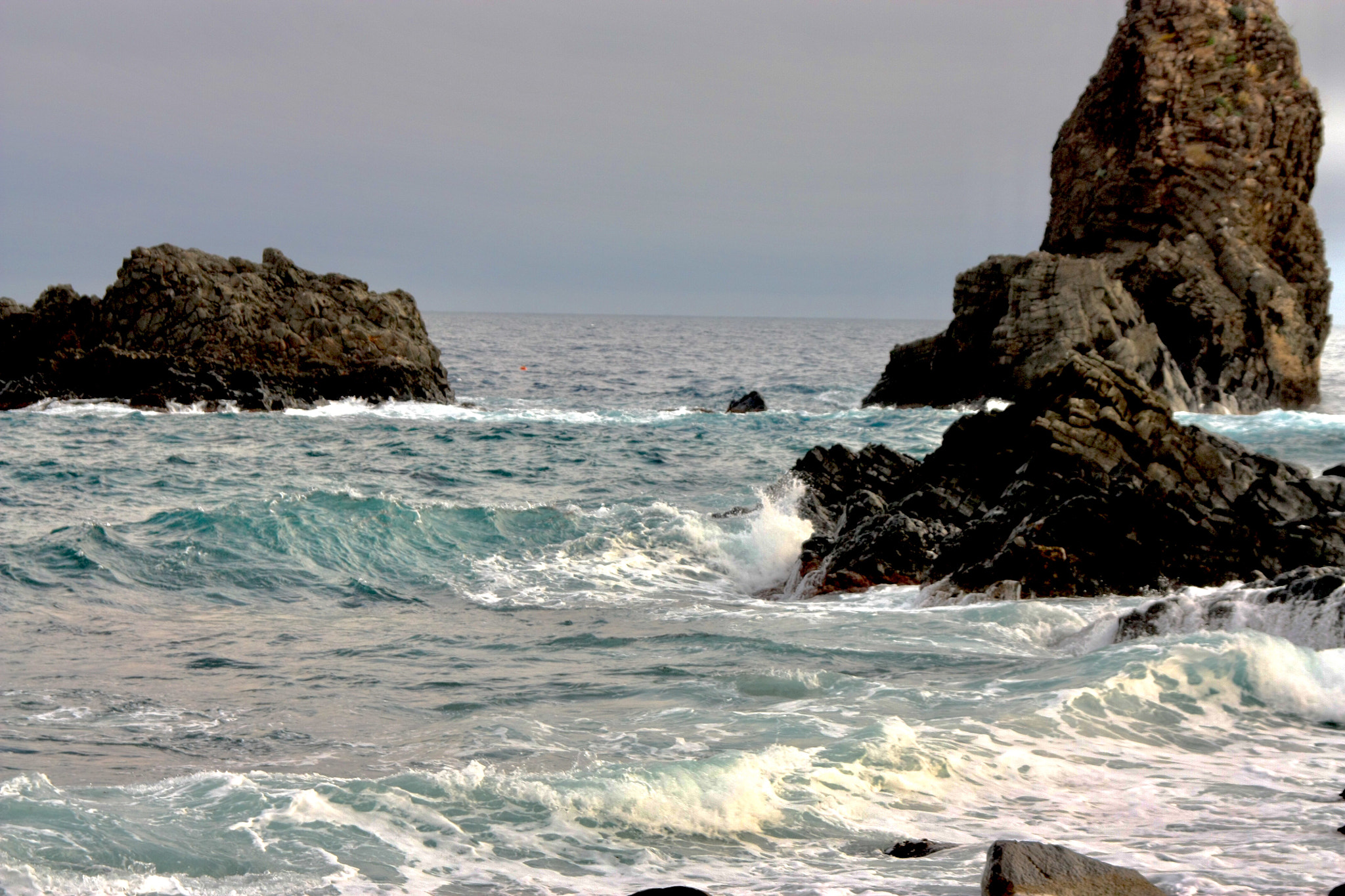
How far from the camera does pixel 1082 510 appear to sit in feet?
38.5

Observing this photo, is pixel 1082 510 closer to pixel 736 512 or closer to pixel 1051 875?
pixel 736 512

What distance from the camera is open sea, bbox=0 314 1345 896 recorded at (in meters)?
5.27

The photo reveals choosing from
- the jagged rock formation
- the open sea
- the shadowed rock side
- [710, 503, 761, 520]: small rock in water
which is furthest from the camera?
the jagged rock formation

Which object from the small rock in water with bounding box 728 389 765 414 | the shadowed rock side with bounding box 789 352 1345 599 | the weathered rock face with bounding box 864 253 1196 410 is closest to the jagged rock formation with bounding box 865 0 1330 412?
the weathered rock face with bounding box 864 253 1196 410

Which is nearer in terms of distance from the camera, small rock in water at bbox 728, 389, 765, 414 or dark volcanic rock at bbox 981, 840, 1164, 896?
dark volcanic rock at bbox 981, 840, 1164, 896

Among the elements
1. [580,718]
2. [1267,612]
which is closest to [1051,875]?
[580,718]

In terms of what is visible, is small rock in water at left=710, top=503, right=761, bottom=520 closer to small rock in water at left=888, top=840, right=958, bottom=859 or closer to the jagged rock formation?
small rock in water at left=888, top=840, right=958, bottom=859

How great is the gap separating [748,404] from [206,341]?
803 inches

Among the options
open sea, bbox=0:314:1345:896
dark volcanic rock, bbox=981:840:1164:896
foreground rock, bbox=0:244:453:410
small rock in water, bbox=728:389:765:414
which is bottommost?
open sea, bbox=0:314:1345:896

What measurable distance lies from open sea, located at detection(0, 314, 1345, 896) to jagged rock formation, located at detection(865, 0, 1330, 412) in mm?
25425

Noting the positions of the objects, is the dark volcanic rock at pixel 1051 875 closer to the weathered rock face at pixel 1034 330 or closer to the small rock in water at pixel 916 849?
the small rock in water at pixel 916 849

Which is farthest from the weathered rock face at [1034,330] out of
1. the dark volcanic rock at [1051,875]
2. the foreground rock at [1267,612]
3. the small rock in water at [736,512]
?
the dark volcanic rock at [1051,875]

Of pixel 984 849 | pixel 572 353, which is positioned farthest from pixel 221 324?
pixel 572 353

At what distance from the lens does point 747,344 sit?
110m
